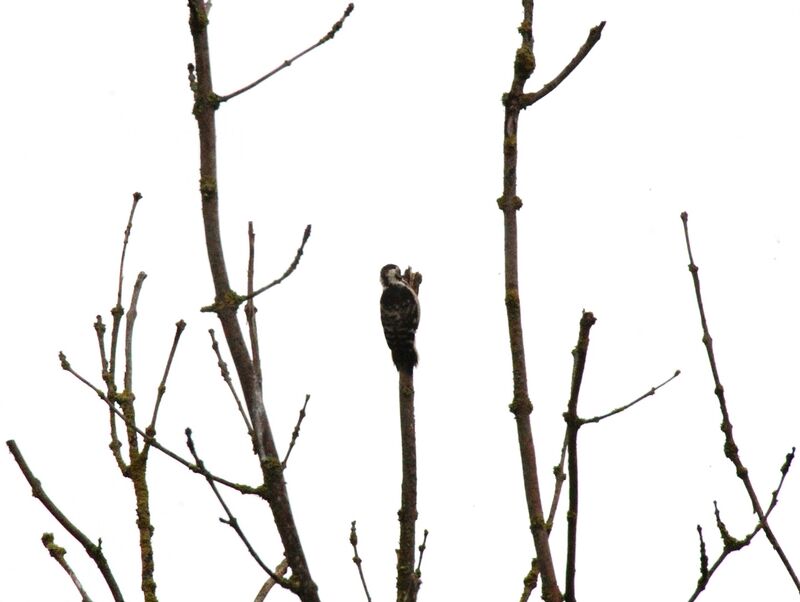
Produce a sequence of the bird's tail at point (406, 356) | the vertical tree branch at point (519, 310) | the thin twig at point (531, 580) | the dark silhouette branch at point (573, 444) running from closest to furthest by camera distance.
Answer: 1. the dark silhouette branch at point (573, 444)
2. the vertical tree branch at point (519, 310)
3. the thin twig at point (531, 580)
4. the bird's tail at point (406, 356)

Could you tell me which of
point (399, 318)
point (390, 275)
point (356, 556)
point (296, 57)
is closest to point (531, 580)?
point (356, 556)

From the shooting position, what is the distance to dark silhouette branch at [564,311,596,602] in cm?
212

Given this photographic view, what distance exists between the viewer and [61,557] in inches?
124

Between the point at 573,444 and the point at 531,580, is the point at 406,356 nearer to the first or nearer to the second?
the point at 531,580

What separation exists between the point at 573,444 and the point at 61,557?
1617 millimetres

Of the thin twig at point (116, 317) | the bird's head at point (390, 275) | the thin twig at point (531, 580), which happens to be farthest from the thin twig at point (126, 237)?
the bird's head at point (390, 275)

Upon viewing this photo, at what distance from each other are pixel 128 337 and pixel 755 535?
237 cm

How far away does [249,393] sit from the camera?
125 inches

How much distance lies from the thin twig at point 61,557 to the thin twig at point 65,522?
0.07 meters

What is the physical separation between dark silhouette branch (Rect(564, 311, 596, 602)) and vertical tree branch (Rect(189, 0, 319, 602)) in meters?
0.90

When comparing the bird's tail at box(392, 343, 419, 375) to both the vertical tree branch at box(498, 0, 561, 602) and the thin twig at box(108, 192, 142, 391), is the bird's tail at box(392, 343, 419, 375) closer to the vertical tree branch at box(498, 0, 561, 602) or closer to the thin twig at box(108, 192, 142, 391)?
the thin twig at box(108, 192, 142, 391)

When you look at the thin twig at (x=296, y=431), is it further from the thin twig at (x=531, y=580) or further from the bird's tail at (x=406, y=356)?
the bird's tail at (x=406, y=356)

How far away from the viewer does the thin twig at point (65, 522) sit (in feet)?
9.95

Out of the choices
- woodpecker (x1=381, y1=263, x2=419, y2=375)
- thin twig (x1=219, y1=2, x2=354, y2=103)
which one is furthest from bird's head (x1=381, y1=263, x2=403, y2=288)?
thin twig (x1=219, y1=2, x2=354, y2=103)
